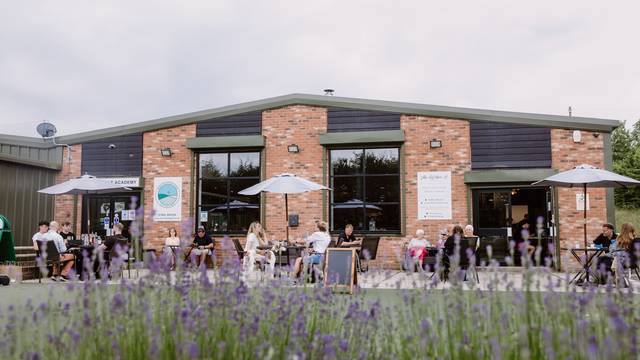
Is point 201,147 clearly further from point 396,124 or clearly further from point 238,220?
point 396,124

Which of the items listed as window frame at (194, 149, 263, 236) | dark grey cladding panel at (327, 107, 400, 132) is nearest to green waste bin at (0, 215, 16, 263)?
window frame at (194, 149, 263, 236)

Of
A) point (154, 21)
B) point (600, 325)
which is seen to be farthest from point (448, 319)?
point (154, 21)

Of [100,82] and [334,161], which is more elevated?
[100,82]

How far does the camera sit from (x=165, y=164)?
1356 centimetres

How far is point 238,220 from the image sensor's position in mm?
13172

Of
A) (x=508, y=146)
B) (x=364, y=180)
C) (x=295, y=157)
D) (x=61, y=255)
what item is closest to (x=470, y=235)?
(x=508, y=146)

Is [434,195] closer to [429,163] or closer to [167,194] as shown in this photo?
[429,163]

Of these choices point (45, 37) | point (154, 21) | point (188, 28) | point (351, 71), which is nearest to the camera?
point (154, 21)

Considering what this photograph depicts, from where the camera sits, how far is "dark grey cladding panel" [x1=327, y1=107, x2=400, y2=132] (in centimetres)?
1261

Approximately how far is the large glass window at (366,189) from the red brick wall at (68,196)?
6.59 meters

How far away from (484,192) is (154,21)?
33.3ft

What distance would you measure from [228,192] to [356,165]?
314cm

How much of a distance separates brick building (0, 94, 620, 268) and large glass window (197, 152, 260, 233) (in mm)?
25

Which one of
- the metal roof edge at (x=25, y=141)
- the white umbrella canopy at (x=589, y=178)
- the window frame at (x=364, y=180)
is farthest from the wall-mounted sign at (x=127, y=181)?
the white umbrella canopy at (x=589, y=178)
